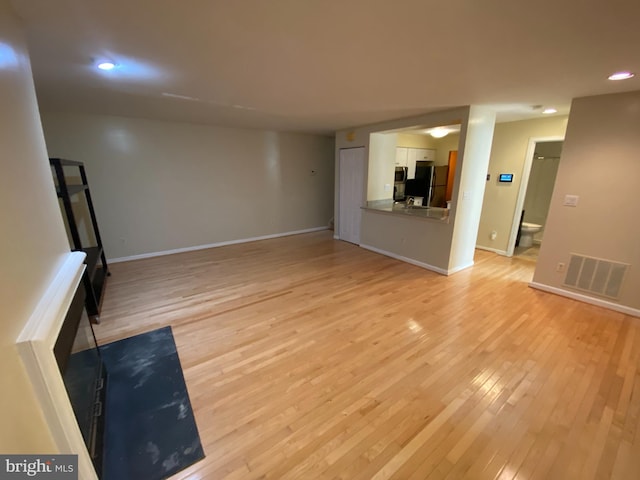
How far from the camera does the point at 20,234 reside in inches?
39.6

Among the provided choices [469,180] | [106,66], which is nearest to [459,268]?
[469,180]

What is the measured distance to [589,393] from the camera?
6.28 feet

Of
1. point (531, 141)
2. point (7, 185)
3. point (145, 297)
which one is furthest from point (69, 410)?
point (531, 141)

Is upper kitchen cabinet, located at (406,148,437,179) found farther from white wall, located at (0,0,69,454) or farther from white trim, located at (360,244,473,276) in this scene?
white wall, located at (0,0,69,454)

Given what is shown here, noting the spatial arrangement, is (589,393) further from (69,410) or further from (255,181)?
(255,181)

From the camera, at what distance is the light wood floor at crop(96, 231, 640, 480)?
1.48m

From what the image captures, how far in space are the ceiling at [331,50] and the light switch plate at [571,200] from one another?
3.56 ft

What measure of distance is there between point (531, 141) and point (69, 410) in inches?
237

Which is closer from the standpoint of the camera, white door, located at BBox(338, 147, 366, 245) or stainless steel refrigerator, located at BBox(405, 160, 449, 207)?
white door, located at BBox(338, 147, 366, 245)

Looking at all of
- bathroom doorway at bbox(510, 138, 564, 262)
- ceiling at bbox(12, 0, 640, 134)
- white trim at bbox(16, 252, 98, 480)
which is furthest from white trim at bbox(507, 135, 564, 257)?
white trim at bbox(16, 252, 98, 480)

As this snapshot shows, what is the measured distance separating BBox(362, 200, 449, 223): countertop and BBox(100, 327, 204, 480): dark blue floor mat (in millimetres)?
3719

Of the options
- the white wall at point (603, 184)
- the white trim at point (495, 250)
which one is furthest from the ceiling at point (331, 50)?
the white trim at point (495, 250)

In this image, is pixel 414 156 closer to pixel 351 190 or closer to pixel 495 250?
pixel 351 190

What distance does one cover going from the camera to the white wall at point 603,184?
270 cm
